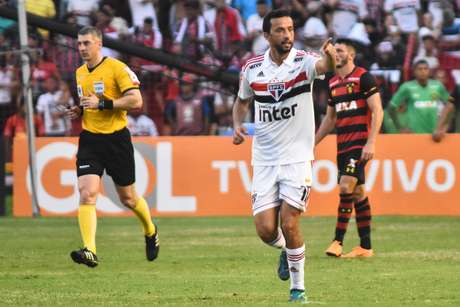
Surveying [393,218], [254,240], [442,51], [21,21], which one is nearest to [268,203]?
[254,240]

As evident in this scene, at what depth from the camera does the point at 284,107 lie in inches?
394

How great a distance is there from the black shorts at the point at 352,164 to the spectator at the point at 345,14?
370 inches

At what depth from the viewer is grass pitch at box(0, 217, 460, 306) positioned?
33.6 ft

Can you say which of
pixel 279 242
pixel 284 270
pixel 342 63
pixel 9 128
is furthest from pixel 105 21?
pixel 284 270

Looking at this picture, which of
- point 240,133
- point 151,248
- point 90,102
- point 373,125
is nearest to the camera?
point 240,133

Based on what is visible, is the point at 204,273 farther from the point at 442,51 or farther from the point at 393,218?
the point at 442,51

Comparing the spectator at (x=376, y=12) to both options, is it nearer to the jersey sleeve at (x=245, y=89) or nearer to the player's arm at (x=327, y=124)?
the player's arm at (x=327, y=124)

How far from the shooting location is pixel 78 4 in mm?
23578

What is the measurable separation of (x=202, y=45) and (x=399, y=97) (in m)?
3.95

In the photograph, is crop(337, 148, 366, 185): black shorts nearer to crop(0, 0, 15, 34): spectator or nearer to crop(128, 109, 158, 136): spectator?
crop(128, 109, 158, 136): spectator

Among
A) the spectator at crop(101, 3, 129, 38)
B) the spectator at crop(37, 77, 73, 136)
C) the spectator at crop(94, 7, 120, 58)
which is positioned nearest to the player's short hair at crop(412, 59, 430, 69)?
the spectator at crop(101, 3, 129, 38)

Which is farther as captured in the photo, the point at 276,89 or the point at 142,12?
the point at 142,12

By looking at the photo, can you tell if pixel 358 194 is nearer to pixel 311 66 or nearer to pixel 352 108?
pixel 352 108

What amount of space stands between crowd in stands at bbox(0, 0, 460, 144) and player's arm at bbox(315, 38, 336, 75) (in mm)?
11692
